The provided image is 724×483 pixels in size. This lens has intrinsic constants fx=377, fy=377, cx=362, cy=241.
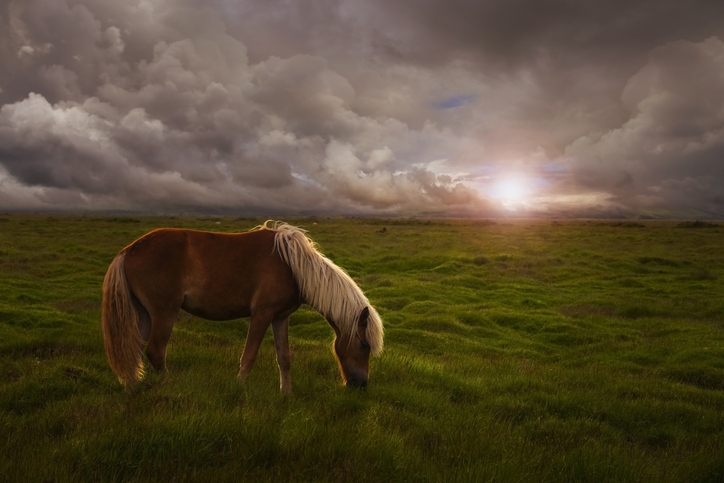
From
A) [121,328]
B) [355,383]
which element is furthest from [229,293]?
[355,383]

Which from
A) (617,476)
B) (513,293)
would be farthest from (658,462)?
(513,293)

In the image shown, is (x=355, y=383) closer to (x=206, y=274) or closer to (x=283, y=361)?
(x=283, y=361)

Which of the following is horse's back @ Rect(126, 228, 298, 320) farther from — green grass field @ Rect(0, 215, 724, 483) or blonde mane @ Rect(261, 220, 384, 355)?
green grass field @ Rect(0, 215, 724, 483)

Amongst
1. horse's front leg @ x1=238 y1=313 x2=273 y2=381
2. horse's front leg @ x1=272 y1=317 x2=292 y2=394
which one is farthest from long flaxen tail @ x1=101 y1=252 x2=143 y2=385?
horse's front leg @ x1=272 y1=317 x2=292 y2=394

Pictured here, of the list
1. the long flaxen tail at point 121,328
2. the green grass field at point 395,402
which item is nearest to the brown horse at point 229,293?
the long flaxen tail at point 121,328

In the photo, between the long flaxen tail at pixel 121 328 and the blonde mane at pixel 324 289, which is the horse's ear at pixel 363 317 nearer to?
the blonde mane at pixel 324 289

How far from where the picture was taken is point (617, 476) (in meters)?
3.58

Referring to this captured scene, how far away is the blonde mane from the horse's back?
17 cm

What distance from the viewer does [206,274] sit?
500cm

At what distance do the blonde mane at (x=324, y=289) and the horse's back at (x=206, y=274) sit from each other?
167 millimetres

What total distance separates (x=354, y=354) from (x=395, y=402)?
2.92ft

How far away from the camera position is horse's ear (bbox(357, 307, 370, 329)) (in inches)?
211

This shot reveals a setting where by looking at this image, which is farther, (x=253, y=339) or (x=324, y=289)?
(x=324, y=289)

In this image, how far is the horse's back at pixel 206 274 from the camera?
190 inches
